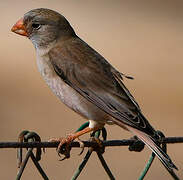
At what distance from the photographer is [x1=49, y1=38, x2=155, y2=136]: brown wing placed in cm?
579

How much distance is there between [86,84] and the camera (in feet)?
19.7

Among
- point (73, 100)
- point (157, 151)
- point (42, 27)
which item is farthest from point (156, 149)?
point (42, 27)

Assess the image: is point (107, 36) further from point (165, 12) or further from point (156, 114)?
point (156, 114)

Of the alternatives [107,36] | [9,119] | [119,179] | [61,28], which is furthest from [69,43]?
[107,36]

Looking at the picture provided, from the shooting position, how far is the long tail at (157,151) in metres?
5.06

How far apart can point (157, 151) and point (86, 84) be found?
1.05 metres

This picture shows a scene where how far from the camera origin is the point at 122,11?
45.4 ft

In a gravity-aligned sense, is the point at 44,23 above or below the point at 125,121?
above

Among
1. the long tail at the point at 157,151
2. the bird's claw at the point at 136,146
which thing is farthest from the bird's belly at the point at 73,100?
the bird's claw at the point at 136,146

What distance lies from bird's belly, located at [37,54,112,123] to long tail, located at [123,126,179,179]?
0.36 m

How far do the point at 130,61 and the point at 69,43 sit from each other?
19.0 feet

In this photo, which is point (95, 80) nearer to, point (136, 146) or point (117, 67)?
point (136, 146)

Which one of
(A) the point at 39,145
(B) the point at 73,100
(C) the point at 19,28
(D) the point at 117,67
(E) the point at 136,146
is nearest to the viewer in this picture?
(A) the point at 39,145

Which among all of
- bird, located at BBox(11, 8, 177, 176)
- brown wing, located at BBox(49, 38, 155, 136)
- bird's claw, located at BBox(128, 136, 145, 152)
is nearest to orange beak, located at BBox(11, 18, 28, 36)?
bird, located at BBox(11, 8, 177, 176)
